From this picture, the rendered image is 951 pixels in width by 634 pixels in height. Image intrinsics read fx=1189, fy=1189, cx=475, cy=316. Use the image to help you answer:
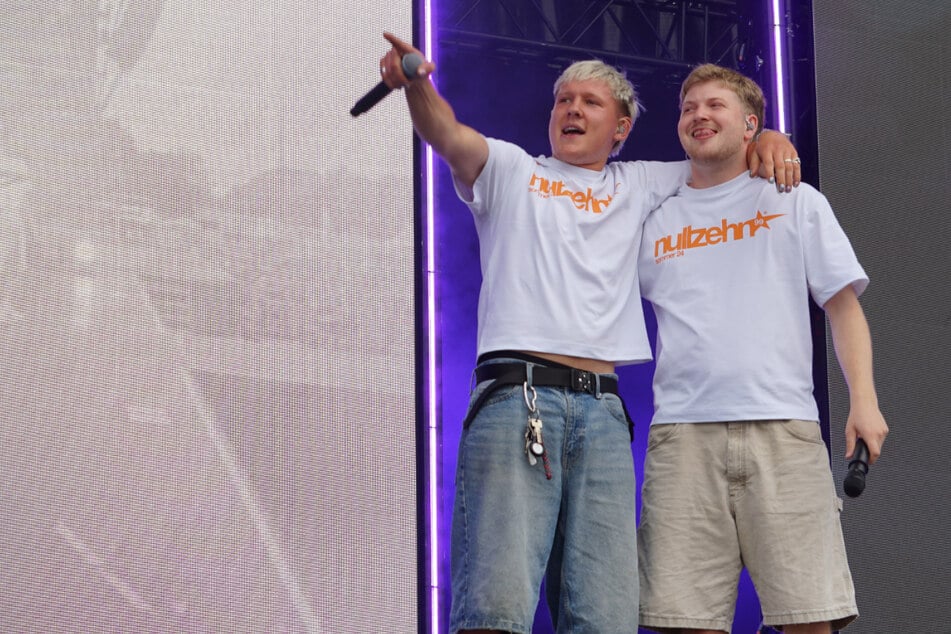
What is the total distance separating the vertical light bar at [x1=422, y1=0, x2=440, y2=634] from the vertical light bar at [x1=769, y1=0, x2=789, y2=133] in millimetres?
1000

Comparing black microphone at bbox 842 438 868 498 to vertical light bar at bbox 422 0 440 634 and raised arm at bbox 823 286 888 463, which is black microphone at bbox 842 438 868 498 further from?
vertical light bar at bbox 422 0 440 634

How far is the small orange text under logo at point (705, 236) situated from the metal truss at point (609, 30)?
0.98m

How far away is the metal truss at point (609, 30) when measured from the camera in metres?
3.12

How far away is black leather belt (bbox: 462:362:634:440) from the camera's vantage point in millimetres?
2090

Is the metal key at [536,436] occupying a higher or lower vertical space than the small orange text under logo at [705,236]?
lower

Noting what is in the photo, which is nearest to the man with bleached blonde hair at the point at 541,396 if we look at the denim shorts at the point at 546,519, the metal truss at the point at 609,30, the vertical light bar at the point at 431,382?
the denim shorts at the point at 546,519

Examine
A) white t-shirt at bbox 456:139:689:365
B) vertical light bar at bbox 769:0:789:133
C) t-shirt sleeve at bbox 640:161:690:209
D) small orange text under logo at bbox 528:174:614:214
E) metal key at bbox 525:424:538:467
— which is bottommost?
metal key at bbox 525:424:538:467

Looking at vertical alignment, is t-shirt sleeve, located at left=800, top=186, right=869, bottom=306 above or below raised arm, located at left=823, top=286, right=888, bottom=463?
above

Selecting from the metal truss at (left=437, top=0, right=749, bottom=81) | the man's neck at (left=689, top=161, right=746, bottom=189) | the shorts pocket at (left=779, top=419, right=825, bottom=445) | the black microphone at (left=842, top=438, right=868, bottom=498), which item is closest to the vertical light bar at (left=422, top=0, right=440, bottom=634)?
the metal truss at (left=437, top=0, right=749, bottom=81)

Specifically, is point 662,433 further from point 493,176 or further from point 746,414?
point 493,176

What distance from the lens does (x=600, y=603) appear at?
2066 millimetres

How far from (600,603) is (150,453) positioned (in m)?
1.04

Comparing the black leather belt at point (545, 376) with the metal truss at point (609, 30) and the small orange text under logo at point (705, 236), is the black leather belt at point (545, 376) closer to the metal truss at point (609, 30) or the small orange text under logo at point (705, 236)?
the small orange text under logo at point (705, 236)

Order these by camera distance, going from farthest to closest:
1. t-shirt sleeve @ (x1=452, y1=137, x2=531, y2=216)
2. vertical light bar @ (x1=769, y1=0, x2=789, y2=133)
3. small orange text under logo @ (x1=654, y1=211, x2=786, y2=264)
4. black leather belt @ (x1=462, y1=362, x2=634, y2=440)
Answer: vertical light bar @ (x1=769, y1=0, x2=789, y2=133)
small orange text under logo @ (x1=654, y1=211, x2=786, y2=264)
t-shirt sleeve @ (x1=452, y1=137, x2=531, y2=216)
black leather belt @ (x1=462, y1=362, x2=634, y2=440)
